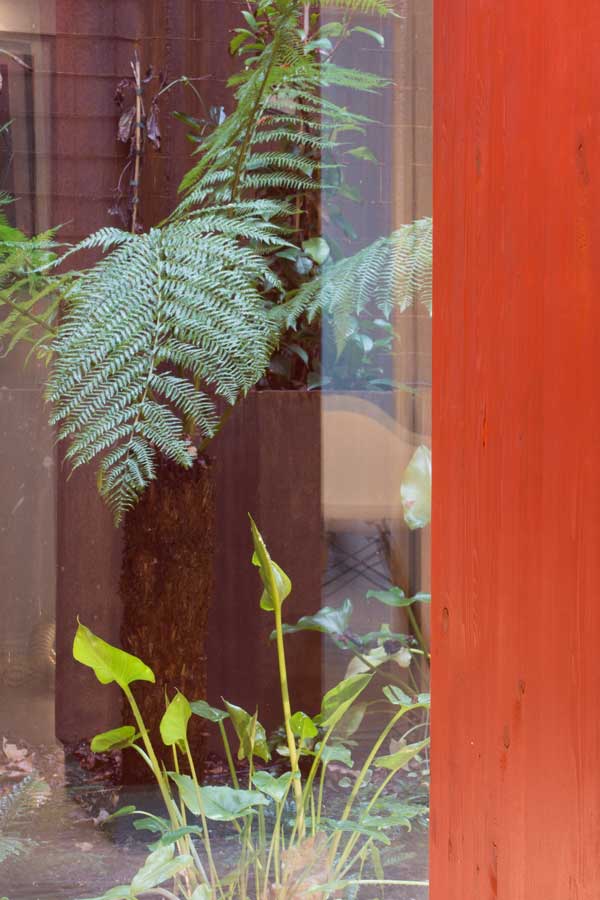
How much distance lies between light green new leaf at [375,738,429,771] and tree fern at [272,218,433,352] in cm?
52

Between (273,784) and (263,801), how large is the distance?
Answer: 3 cm

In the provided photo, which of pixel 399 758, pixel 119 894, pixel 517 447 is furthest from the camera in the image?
pixel 399 758

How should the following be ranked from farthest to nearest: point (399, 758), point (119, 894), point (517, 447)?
point (399, 758) < point (119, 894) < point (517, 447)

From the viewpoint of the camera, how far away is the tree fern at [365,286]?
3.95ft

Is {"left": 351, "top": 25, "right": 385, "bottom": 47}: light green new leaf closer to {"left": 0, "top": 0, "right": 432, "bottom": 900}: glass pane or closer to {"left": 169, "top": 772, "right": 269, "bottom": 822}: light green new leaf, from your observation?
{"left": 0, "top": 0, "right": 432, "bottom": 900}: glass pane

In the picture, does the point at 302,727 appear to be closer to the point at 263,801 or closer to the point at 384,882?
the point at 263,801

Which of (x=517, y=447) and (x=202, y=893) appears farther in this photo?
(x=202, y=893)

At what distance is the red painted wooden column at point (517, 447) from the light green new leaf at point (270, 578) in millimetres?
436

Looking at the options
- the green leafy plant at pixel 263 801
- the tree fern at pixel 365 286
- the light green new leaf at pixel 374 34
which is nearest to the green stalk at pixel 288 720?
the green leafy plant at pixel 263 801

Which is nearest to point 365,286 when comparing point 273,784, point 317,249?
point 317,249

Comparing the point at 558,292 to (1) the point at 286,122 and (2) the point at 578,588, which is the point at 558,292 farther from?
(1) the point at 286,122

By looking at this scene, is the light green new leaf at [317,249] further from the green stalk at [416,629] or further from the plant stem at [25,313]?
the green stalk at [416,629]

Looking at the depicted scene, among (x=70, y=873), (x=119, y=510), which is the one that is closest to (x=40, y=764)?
(x=70, y=873)

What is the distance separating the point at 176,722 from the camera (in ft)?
3.86
